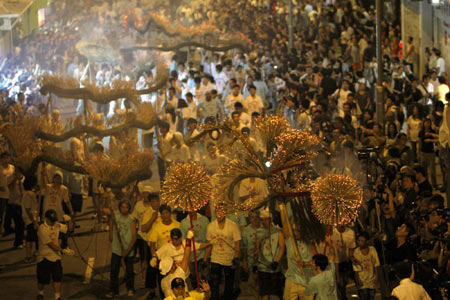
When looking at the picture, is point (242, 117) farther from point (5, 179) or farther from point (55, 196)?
point (55, 196)

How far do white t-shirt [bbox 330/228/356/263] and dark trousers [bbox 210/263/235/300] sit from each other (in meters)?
1.27

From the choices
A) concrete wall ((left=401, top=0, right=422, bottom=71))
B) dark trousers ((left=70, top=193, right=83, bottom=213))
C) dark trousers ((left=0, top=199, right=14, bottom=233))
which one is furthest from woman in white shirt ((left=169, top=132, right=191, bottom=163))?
concrete wall ((left=401, top=0, right=422, bottom=71))

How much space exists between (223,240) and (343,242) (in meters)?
1.39

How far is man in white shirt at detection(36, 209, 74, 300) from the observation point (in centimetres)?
1081

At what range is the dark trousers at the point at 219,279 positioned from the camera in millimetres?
10492

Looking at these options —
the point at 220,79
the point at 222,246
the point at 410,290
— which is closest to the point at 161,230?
the point at 222,246

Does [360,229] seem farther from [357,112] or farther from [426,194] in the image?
[357,112]

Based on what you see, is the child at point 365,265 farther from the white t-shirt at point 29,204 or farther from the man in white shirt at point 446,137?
the white t-shirt at point 29,204

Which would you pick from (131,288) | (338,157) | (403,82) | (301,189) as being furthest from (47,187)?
(403,82)

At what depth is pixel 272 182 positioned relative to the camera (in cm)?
895

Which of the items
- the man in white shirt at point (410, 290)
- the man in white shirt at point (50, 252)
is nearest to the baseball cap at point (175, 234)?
the man in white shirt at point (50, 252)

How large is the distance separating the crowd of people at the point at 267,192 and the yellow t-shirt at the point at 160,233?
0.7 inches

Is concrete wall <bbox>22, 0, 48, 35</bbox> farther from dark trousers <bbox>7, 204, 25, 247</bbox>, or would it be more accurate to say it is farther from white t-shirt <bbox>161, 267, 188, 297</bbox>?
white t-shirt <bbox>161, 267, 188, 297</bbox>

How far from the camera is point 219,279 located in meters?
10.6
